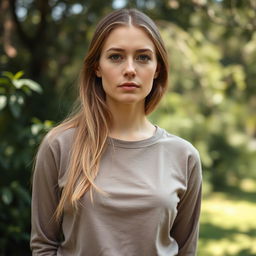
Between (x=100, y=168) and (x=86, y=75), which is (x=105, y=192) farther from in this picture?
(x=86, y=75)

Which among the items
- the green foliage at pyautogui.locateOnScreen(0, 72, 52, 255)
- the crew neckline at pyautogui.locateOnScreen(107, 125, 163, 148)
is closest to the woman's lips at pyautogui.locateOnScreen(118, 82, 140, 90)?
the crew neckline at pyautogui.locateOnScreen(107, 125, 163, 148)

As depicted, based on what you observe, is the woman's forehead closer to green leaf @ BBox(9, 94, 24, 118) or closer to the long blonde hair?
the long blonde hair

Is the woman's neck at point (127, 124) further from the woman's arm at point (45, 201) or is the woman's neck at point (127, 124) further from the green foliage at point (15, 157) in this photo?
the green foliage at point (15, 157)

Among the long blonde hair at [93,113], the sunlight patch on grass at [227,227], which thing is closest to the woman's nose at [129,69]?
the long blonde hair at [93,113]

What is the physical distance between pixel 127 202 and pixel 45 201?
14.1 inches

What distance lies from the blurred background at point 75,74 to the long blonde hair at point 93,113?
0.84m

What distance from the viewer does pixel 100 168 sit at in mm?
1712

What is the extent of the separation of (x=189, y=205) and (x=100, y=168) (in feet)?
1.42

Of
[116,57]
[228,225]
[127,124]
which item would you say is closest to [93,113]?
[127,124]

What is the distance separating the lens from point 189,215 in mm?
1870

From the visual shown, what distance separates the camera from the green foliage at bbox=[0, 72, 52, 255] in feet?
8.88

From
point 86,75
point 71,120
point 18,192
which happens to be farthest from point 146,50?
point 18,192

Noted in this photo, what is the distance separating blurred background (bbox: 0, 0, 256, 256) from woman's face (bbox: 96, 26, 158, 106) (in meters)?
1.01

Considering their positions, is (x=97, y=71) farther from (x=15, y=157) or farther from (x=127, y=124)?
(x=15, y=157)
